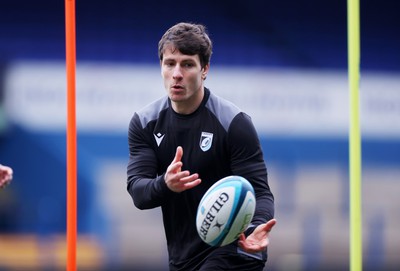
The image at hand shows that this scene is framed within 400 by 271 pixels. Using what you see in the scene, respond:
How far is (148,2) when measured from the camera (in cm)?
1062

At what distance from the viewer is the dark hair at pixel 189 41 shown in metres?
4.26

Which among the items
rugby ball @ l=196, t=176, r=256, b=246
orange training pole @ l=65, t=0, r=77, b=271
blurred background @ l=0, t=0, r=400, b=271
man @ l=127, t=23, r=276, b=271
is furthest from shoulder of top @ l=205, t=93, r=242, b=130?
blurred background @ l=0, t=0, r=400, b=271

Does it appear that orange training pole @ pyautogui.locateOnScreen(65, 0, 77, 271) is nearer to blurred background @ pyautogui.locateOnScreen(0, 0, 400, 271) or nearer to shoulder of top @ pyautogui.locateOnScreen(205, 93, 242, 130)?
shoulder of top @ pyautogui.locateOnScreen(205, 93, 242, 130)

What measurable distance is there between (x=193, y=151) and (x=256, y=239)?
56 cm

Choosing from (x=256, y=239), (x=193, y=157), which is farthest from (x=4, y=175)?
(x=256, y=239)

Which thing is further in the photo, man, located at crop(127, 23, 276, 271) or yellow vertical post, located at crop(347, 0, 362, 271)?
yellow vertical post, located at crop(347, 0, 362, 271)

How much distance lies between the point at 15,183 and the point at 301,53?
3804 millimetres

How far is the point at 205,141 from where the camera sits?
4254mm

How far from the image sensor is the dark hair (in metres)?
4.26

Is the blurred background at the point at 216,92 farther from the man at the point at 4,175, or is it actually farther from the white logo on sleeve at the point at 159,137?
the man at the point at 4,175

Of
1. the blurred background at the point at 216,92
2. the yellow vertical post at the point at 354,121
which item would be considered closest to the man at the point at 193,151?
the yellow vertical post at the point at 354,121

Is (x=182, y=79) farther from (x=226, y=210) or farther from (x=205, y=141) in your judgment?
(x=226, y=210)

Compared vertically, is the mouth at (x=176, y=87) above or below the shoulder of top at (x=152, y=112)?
above

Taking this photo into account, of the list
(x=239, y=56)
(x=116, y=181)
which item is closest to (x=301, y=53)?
(x=239, y=56)
